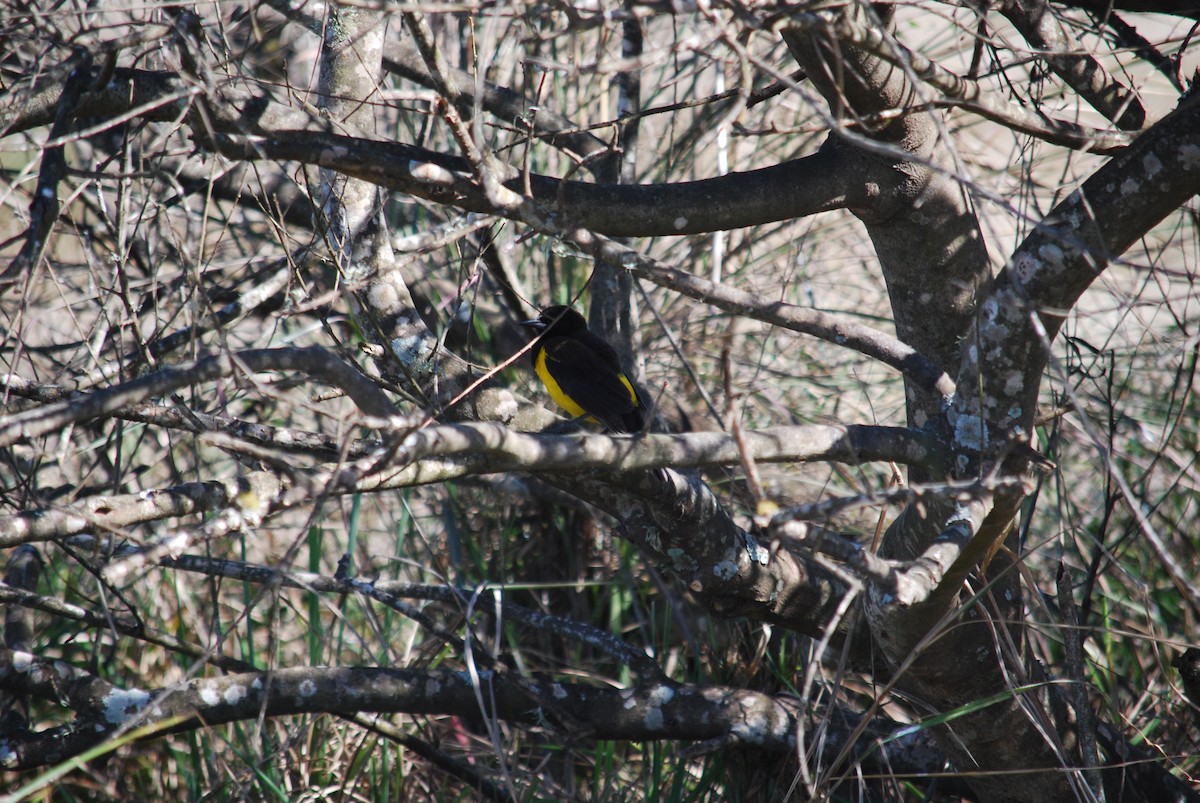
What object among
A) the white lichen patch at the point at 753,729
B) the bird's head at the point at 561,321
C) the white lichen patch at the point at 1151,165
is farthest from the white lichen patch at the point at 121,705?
the white lichen patch at the point at 1151,165

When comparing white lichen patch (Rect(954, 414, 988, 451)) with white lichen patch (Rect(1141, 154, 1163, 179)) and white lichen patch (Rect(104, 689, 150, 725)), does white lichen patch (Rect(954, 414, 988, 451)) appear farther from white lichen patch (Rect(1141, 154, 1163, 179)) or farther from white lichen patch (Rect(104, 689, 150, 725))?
white lichen patch (Rect(104, 689, 150, 725))

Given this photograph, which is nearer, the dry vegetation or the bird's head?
the dry vegetation

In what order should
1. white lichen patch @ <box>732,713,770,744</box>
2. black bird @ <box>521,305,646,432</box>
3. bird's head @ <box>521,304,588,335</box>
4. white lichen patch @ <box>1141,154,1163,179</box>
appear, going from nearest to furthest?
white lichen patch @ <box>1141,154,1163,179</box>, white lichen patch @ <box>732,713,770,744</box>, black bird @ <box>521,305,646,432</box>, bird's head @ <box>521,304,588,335</box>

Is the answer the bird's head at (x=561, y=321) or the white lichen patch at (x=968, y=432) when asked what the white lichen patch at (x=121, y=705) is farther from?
the white lichen patch at (x=968, y=432)

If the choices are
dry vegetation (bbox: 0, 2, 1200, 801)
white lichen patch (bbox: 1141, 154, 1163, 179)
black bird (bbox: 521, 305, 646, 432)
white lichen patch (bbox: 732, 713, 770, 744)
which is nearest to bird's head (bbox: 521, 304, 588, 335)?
black bird (bbox: 521, 305, 646, 432)

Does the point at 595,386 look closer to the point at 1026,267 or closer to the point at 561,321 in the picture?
the point at 561,321

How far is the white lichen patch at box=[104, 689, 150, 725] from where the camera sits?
3.01 meters

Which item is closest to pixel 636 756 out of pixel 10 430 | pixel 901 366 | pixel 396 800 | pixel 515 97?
pixel 396 800

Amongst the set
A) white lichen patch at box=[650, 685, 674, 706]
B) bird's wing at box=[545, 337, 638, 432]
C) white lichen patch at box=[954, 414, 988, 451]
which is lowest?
white lichen patch at box=[650, 685, 674, 706]

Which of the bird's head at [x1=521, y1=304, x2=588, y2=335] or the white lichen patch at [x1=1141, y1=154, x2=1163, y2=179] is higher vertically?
the bird's head at [x1=521, y1=304, x2=588, y2=335]

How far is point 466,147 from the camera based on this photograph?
1965mm

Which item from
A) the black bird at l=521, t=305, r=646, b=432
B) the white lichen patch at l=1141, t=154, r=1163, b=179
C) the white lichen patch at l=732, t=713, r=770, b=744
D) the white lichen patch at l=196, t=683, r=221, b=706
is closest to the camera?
the white lichen patch at l=1141, t=154, r=1163, b=179

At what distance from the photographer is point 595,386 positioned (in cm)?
405

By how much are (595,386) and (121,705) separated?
2.07m
